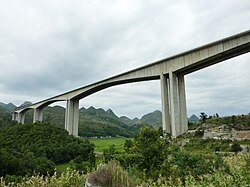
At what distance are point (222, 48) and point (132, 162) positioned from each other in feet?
44.8

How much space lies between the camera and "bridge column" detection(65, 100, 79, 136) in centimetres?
3700

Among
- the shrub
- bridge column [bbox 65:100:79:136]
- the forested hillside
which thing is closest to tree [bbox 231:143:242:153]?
the shrub

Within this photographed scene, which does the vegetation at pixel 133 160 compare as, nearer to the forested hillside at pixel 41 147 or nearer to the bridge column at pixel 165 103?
the forested hillside at pixel 41 147

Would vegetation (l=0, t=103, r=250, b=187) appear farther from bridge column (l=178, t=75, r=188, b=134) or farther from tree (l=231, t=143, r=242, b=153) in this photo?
bridge column (l=178, t=75, r=188, b=134)

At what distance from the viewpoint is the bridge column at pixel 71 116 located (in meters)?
37.0

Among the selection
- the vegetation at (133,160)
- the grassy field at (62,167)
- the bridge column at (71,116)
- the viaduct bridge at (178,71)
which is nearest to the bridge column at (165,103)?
the viaduct bridge at (178,71)

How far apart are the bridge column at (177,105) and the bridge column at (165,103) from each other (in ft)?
2.26

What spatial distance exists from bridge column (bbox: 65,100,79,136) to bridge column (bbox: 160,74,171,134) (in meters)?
18.4

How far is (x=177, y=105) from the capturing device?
72.0 ft

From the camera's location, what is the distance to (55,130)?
34.2m

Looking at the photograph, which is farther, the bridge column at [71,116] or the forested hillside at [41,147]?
the bridge column at [71,116]

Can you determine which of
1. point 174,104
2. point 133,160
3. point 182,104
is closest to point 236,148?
point 174,104

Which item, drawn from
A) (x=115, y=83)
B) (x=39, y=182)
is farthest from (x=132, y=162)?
(x=115, y=83)

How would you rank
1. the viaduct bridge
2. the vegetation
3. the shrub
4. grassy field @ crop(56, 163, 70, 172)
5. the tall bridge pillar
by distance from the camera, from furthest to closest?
grassy field @ crop(56, 163, 70, 172) < the tall bridge pillar < the viaduct bridge < the vegetation < the shrub
